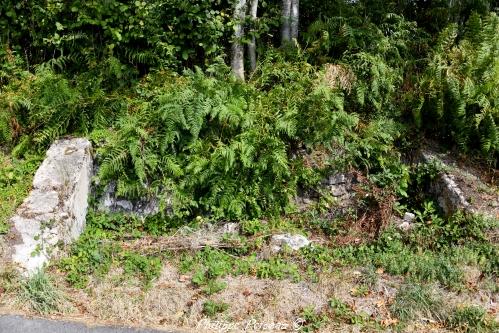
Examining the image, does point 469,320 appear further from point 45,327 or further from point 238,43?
point 238,43

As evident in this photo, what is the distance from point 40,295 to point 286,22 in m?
6.57

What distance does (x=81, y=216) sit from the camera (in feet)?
23.8

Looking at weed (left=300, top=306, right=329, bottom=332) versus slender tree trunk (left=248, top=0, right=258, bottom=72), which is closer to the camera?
weed (left=300, top=306, right=329, bottom=332)

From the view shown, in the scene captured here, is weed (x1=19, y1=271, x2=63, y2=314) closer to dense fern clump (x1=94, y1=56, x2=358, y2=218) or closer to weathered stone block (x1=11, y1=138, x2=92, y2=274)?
weathered stone block (x1=11, y1=138, x2=92, y2=274)

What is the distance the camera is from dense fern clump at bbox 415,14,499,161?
766 centimetres

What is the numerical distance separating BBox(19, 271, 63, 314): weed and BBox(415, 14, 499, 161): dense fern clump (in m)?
5.87

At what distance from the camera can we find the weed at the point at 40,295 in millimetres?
5504

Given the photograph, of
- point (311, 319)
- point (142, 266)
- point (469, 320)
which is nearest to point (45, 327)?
point (142, 266)

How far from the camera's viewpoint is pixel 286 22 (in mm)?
9719

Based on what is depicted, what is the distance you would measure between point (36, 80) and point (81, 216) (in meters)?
2.83

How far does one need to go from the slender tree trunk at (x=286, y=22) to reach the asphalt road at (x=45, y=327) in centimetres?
621

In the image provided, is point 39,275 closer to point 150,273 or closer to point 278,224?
point 150,273

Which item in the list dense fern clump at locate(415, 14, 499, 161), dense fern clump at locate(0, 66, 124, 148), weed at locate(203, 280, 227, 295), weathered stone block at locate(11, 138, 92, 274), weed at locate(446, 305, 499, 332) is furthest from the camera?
dense fern clump at locate(0, 66, 124, 148)

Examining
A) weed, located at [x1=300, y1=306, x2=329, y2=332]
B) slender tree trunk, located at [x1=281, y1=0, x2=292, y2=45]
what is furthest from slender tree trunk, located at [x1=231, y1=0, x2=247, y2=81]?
weed, located at [x1=300, y1=306, x2=329, y2=332]
